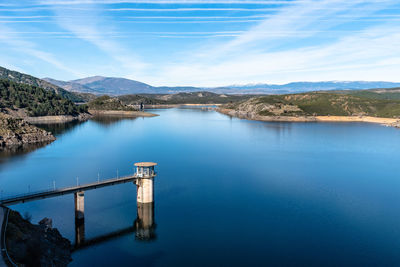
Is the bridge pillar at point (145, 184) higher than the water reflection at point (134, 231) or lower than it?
higher

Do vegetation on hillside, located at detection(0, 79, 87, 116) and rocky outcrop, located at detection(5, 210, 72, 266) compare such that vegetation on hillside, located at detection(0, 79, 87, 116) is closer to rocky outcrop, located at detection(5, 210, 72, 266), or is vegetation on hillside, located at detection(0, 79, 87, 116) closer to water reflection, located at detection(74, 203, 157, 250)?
water reflection, located at detection(74, 203, 157, 250)

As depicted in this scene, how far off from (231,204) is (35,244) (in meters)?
30.1

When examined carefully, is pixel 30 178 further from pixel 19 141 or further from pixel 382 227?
pixel 382 227

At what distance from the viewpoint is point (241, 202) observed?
53.8 meters

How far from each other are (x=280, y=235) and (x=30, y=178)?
51834mm

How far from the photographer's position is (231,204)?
52656 mm

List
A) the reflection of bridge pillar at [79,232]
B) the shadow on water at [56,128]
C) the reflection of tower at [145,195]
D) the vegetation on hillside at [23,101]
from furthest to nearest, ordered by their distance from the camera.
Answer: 1. the vegetation on hillside at [23,101]
2. the shadow on water at [56,128]
3. the reflection of tower at [145,195]
4. the reflection of bridge pillar at [79,232]

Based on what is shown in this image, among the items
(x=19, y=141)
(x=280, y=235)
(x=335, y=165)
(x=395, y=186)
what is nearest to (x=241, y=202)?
(x=280, y=235)

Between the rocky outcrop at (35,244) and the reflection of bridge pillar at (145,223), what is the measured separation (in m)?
9.09

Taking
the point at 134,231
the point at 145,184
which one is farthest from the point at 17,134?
the point at 134,231

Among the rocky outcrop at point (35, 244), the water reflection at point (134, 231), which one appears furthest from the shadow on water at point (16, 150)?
the rocky outcrop at point (35, 244)

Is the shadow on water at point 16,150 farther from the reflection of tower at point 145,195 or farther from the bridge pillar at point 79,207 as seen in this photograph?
the reflection of tower at point 145,195

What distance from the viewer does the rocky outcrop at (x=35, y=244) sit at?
30.1 m

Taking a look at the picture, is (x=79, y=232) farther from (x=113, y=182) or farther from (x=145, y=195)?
(x=145, y=195)
